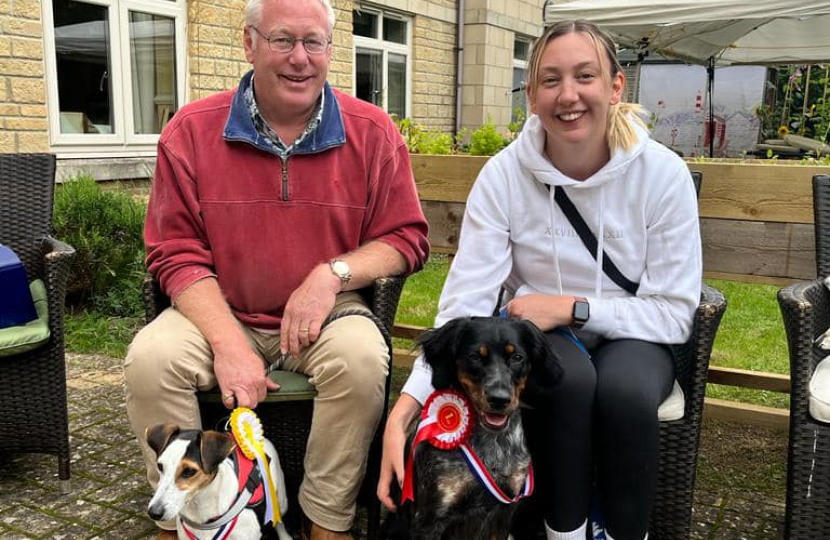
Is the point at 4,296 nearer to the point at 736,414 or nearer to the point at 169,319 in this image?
the point at 169,319

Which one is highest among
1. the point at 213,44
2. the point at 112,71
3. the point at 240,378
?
the point at 213,44

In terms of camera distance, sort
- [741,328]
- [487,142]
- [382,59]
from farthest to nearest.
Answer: [382,59] → [741,328] → [487,142]

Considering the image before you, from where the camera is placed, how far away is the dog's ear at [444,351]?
6.58 ft

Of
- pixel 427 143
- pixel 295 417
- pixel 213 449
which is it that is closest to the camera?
pixel 213 449

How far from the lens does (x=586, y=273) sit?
91.4 inches

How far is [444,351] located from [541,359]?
0.26 m

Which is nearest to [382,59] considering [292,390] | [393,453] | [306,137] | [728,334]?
[728,334]

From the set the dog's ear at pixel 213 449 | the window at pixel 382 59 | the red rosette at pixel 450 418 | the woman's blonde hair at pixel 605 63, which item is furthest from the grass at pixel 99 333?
the window at pixel 382 59

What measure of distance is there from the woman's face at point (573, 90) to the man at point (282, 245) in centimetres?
63

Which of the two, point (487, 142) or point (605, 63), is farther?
point (487, 142)

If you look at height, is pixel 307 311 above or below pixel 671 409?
above

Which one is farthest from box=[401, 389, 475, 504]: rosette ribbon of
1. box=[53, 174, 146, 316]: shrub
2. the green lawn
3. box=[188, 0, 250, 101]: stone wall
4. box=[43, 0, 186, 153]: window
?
box=[188, 0, 250, 101]: stone wall

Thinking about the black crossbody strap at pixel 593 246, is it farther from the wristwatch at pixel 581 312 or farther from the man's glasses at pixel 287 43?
the man's glasses at pixel 287 43

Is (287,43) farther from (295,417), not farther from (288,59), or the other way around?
(295,417)
